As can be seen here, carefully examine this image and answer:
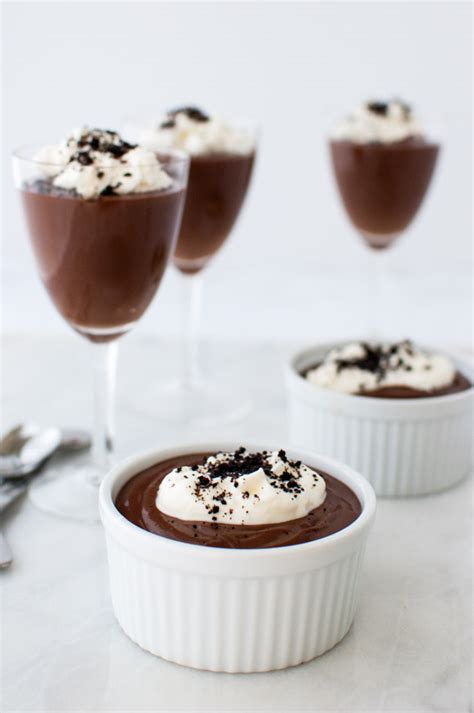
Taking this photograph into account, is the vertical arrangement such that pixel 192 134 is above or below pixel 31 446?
above

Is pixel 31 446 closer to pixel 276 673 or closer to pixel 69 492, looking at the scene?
pixel 69 492

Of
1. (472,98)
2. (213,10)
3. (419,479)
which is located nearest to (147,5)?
(213,10)

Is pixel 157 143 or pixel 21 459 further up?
pixel 157 143

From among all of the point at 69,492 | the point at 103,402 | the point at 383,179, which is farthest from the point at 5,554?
the point at 383,179

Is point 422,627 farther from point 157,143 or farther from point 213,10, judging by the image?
point 213,10

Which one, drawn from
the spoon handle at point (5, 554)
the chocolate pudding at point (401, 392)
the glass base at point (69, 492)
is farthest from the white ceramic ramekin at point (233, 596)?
the chocolate pudding at point (401, 392)

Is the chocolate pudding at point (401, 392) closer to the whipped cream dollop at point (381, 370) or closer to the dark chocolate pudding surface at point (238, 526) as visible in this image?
the whipped cream dollop at point (381, 370)
